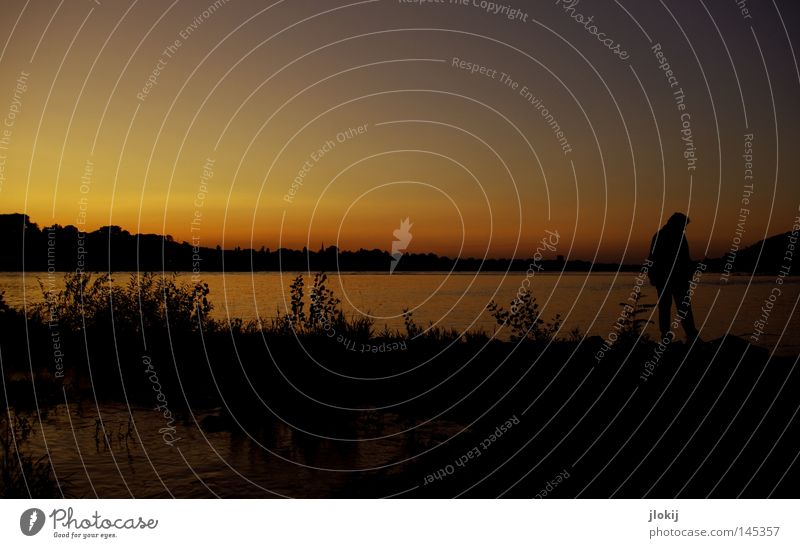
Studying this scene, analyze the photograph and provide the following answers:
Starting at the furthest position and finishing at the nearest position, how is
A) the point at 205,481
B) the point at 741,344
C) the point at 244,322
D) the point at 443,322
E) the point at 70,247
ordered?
the point at 443,322
the point at 244,322
the point at 70,247
the point at 741,344
the point at 205,481

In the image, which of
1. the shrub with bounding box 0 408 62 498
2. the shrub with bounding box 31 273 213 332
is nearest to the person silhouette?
the shrub with bounding box 31 273 213 332

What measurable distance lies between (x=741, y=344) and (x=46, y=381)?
13980 millimetres

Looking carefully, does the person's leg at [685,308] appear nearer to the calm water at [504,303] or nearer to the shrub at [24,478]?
the calm water at [504,303]

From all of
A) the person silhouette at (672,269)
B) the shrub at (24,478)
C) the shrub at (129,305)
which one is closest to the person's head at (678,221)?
the person silhouette at (672,269)

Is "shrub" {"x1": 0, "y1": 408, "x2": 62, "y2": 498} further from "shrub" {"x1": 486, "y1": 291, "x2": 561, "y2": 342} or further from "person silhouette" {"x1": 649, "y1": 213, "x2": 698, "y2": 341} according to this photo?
"person silhouette" {"x1": 649, "y1": 213, "x2": 698, "y2": 341}

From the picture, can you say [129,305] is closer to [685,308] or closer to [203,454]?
[203,454]

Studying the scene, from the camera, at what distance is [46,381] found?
51.8 ft

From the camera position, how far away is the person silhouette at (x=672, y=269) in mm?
16172

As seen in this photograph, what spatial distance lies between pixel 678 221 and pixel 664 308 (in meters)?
1.93
